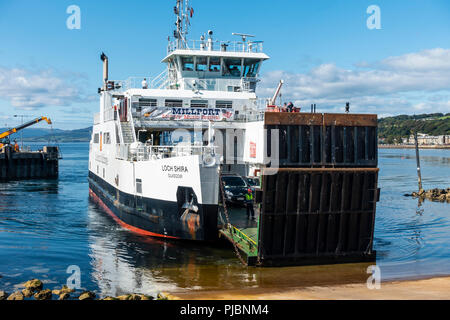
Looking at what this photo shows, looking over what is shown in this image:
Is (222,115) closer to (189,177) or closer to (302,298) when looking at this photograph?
(189,177)

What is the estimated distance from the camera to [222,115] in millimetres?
21906

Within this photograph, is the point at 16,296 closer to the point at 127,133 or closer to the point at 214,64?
the point at 127,133

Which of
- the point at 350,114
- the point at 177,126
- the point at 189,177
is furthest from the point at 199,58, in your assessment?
the point at 350,114

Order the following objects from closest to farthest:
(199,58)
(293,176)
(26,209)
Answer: (293,176), (199,58), (26,209)

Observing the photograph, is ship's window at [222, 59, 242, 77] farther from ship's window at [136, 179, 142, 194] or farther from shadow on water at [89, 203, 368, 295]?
shadow on water at [89, 203, 368, 295]

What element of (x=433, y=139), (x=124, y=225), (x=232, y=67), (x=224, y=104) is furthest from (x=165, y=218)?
(x=433, y=139)

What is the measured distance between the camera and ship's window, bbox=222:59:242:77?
24359mm

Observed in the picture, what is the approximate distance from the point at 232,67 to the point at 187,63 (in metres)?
2.52

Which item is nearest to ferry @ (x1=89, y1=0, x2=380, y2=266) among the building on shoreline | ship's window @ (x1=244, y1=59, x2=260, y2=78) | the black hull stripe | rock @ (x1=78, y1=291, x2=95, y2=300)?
the black hull stripe

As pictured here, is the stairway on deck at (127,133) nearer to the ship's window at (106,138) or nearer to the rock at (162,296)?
the ship's window at (106,138)

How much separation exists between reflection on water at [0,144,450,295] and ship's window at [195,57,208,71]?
366 inches

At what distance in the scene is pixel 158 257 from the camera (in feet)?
51.0

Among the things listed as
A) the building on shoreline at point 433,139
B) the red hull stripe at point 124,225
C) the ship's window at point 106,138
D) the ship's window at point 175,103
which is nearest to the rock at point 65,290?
the red hull stripe at point 124,225
